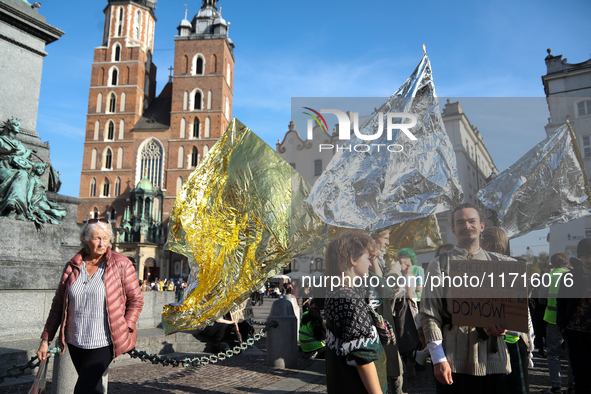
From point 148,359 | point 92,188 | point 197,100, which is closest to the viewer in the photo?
point 148,359

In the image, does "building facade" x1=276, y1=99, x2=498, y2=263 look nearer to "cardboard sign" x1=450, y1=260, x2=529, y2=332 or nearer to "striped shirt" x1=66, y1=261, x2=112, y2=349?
"cardboard sign" x1=450, y1=260, x2=529, y2=332

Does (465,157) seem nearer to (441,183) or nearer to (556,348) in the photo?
(441,183)

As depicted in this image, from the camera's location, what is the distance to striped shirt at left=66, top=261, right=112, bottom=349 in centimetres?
287

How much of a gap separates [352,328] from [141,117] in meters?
51.8

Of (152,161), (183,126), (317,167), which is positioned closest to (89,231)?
(317,167)

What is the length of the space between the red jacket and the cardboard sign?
81.6 inches

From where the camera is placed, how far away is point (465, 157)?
3318 millimetres

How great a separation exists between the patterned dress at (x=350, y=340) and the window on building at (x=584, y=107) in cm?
293

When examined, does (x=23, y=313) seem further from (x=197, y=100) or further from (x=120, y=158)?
(x=197, y=100)

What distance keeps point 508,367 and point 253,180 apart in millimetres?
2693

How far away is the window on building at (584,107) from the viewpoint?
3812 millimetres

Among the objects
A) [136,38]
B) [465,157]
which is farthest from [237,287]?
[136,38]

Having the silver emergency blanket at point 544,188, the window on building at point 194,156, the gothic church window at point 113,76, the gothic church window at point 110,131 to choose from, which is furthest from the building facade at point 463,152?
the gothic church window at point 113,76

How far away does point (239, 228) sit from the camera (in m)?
4.21
